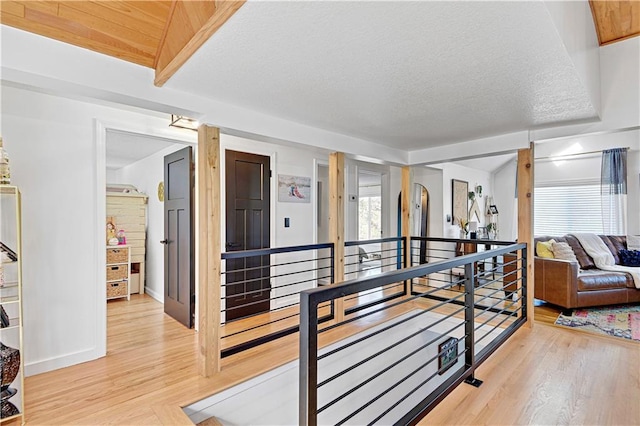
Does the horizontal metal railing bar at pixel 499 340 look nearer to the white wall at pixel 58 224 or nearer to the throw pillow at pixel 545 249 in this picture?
the throw pillow at pixel 545 249

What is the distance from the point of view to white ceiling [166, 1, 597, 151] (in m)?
1.35

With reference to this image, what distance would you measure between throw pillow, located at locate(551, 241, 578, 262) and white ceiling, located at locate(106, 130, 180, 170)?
16.7 ft

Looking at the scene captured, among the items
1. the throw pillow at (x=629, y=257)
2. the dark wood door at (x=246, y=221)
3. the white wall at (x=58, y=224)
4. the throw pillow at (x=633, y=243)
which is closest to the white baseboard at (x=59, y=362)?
the white wall at (x=58, y=224)

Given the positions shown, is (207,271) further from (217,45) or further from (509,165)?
(509,165)

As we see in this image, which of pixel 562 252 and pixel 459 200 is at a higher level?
pixel 459 200

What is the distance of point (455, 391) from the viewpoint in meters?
2.17

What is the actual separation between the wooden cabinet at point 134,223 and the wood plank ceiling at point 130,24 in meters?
3.53

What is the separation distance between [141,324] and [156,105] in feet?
8.50

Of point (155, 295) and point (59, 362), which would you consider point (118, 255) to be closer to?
point (155, 295)

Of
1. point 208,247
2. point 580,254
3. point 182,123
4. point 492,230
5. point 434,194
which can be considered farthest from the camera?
point 492,230

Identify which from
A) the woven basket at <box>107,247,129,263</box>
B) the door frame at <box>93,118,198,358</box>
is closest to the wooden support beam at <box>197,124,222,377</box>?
the door frame at <box>93,118,198,358</box>

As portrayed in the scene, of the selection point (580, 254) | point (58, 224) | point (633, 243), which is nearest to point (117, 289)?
point (58, 224)

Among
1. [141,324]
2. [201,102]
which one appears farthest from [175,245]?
[201,102]

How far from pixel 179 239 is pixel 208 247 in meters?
1.52
